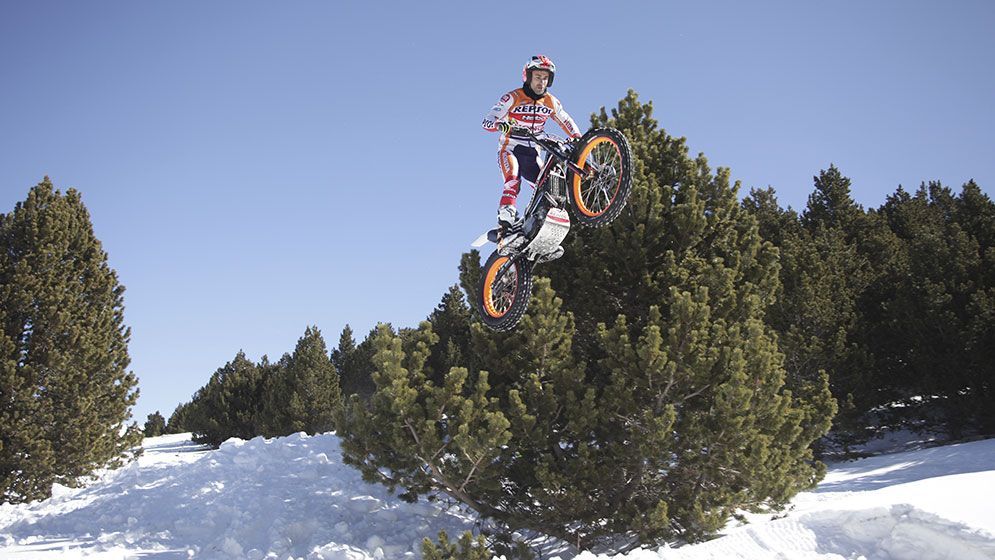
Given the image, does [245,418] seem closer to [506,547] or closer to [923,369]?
[506,547]

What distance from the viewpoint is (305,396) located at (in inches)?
1177

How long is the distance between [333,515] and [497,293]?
9.73 meters

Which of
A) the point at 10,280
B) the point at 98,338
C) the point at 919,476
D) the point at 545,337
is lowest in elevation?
the point at 919,476

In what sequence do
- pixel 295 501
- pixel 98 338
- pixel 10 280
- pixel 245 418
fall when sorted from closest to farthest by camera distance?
pixel 295 501 < pixel 10 280 < pixel 98 338 < pixel 245 418

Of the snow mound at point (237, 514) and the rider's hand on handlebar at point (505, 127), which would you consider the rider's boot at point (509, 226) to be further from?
the snow mound at point (237, 514)

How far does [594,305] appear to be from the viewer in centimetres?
1268

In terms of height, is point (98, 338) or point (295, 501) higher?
point (98, 338)

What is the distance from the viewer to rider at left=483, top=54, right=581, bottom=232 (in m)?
6.05

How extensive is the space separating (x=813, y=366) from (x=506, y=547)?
13127 mm

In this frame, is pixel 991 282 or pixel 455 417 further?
pixel 991 282

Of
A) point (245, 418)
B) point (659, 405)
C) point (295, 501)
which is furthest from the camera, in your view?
point (245, 418)

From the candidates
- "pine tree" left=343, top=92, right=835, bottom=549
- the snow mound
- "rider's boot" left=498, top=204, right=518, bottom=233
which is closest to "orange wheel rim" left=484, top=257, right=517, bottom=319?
"rider's boot" left=498, top=204, right=518, bottom=233

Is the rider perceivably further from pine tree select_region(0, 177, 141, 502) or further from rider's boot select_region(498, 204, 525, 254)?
pine tree select_region(0, 177, 141, 502)

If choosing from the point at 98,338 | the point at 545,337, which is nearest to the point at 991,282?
the point at 545,337
